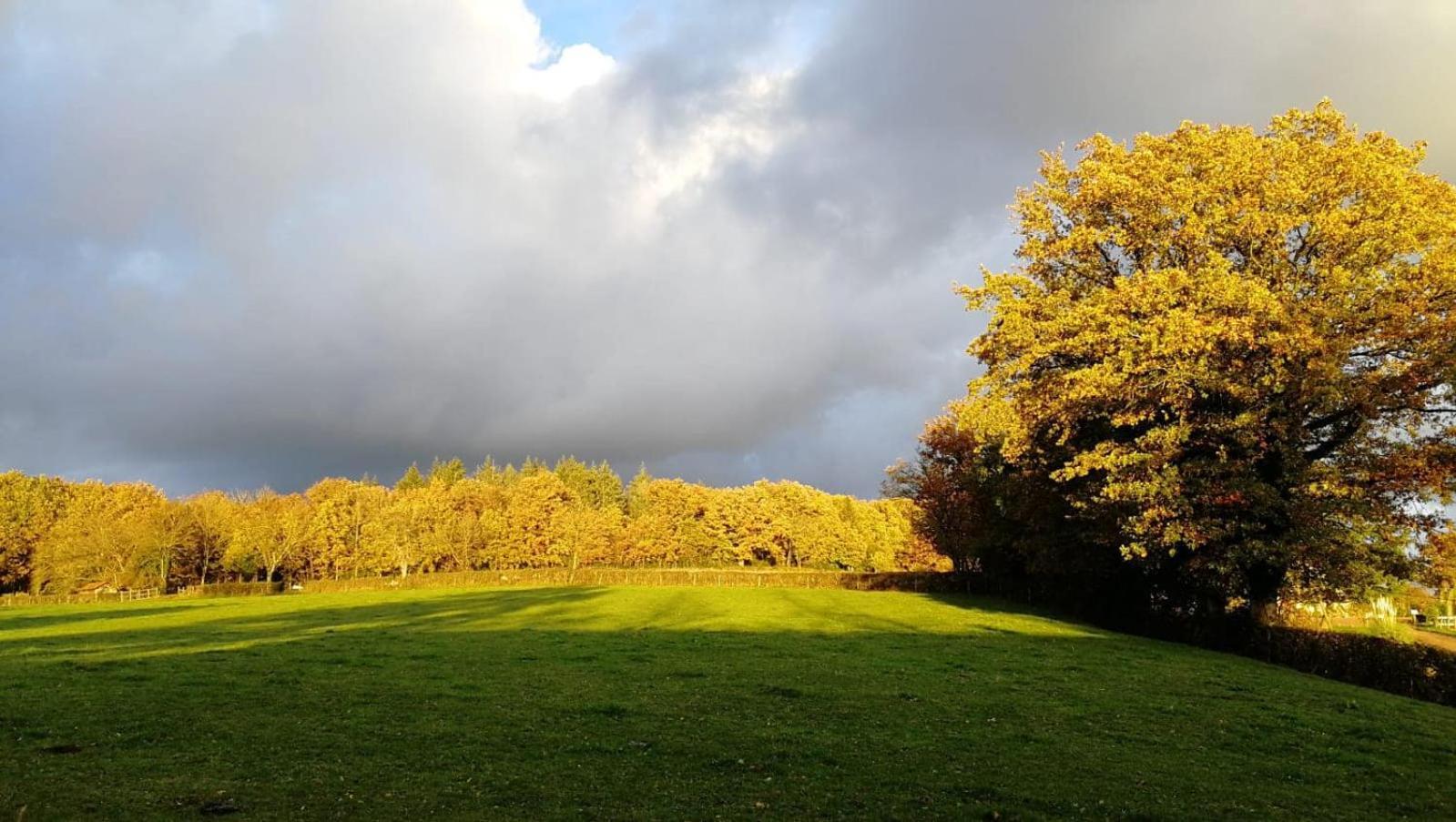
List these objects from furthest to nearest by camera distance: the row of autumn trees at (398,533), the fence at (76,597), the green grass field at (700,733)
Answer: the row of autumn trees at (398,533) → the fence at (76,597) → the green grass field at (700,733)

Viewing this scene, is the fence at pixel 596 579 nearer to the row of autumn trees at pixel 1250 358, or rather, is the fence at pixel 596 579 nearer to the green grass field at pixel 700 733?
the row of autumn trees at pixel 1250 358

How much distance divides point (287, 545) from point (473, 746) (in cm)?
12679

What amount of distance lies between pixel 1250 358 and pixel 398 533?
120722 mm

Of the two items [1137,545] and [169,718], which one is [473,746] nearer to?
[169,718]

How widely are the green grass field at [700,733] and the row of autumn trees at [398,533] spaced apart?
188ft

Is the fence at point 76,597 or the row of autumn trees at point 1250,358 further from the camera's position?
the fence at point 76,597

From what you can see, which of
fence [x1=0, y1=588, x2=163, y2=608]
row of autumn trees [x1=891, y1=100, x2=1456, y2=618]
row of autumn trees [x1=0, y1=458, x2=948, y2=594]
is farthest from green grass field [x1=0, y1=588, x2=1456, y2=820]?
fence [x1=0, y1=588, x2=163, y2=608]

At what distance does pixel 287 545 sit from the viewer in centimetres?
12331

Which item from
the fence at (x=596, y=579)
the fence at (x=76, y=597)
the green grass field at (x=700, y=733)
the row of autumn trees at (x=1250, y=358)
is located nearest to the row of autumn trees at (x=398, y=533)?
the fence at (x=76, y=597)


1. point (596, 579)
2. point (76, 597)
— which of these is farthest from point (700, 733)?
point (76, 597)

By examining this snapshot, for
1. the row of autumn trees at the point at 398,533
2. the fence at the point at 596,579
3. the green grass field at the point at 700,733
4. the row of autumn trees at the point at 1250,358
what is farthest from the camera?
the row of autumn trees at the point at 398,533

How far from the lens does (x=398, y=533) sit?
411 ft

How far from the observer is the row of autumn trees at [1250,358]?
28.5 meters

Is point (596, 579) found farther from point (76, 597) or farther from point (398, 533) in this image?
point (76, 597)
